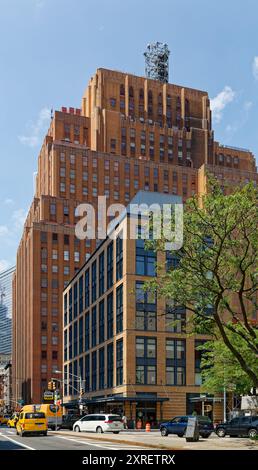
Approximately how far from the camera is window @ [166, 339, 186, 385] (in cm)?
7669

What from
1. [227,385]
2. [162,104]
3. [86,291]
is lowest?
[227,385]

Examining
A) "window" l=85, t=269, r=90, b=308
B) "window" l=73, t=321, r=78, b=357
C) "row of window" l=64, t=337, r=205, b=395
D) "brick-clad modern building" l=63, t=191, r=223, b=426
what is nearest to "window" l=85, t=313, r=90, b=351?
"window" l=85, t=269, r=90, b=308

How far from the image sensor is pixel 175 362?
7719 centimetres

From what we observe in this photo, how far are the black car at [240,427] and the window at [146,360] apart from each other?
26098 mm

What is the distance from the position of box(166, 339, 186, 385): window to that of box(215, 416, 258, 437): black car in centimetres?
2759

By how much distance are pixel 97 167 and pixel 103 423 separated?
100006mm

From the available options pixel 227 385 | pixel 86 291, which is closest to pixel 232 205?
pixel 227 385

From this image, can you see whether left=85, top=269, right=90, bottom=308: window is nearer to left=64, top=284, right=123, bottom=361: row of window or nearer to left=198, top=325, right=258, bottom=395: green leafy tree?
left=64, top=284, right=123, bottom=361: row of window

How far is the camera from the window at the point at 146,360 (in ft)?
245

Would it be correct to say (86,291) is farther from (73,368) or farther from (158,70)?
(158,70)

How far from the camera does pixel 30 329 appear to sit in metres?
141

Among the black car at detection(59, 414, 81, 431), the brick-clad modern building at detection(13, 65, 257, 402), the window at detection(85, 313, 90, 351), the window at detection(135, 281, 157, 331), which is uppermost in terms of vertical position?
the brick-clad modern building at detection(13, 65, 257, 402)

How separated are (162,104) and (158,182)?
20.4 metres

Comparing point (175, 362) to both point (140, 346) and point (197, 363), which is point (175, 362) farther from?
point (140, 346)
